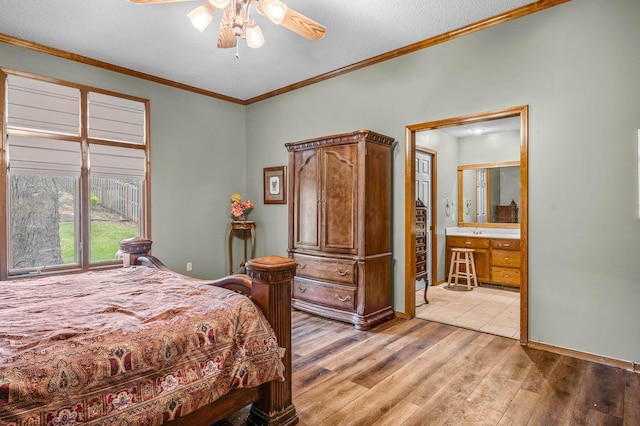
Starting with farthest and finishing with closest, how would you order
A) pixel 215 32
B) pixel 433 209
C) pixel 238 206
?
pixel 433 209, pixel 238 206, pixel 215 32

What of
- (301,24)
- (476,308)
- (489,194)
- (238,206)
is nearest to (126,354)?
(301,24)

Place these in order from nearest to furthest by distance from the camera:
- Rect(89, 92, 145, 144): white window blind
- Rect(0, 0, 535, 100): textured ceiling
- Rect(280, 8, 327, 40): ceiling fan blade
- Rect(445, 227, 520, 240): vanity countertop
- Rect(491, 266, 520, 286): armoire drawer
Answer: Rect(280, 8, 327, 40): ceiling fan blade < Rect(0, 0, 535, 100): textured ceiling < Rect(89, 92, 145, 144): white window blind < Rect(491, 266, 520, 286): armoire drawer < Rect(445, 227, 520, 240): vanity countertop

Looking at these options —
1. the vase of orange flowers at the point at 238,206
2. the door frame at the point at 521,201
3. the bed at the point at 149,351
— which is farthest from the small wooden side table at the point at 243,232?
the bed at the point at 149,351

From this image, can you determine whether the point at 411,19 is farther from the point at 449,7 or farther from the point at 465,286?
the point at 465,286

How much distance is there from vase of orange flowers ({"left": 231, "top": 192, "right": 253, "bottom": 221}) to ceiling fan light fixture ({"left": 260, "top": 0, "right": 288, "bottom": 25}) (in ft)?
10.7

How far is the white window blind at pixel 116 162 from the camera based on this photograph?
4.09 m

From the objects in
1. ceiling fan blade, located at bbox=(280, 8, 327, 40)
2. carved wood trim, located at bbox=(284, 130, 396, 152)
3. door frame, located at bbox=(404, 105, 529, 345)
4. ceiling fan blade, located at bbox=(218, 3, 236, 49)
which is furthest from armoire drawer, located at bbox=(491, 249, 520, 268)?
Result: ceiling fan blade, located at bbox=(218, 3, 236, 49)

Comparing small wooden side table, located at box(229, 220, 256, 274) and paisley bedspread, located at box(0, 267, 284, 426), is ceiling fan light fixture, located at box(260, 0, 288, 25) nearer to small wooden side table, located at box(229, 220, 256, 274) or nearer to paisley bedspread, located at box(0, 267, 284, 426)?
paisley bedspread, located at box(0, 267, 284, 426)

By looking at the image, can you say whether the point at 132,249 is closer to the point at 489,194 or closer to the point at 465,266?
the point at 465,266

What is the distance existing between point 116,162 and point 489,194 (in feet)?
19.0

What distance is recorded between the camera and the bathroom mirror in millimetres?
5871

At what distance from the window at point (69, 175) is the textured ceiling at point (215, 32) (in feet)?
1.79

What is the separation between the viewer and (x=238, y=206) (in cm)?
528

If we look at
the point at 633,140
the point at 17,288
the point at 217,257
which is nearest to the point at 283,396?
the point at 17,288
